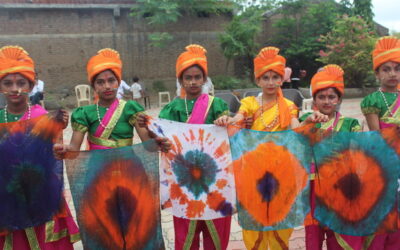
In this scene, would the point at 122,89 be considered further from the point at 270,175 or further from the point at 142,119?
the point at 270,175

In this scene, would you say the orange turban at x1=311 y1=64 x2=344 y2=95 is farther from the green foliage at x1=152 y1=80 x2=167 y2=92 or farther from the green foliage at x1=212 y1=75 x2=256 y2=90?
the green foliage at x1=152 y1=80 x2=167 y2=92

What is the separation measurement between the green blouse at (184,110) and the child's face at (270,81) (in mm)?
373

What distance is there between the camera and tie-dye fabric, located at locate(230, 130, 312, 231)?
104 inches

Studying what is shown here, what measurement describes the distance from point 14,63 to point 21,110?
1.18 feet

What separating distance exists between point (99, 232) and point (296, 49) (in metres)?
17.9

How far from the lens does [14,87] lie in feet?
8.35

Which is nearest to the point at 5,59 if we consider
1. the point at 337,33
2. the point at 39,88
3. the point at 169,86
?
the point at 39,88

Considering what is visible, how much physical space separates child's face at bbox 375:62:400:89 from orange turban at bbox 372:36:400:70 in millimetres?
42

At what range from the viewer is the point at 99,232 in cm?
250

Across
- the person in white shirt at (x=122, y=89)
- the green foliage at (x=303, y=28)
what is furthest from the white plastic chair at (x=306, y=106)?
the green foliage at (x=303, y=28)

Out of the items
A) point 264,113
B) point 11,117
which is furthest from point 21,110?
point 264,113

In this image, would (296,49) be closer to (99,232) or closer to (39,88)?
(39,88)

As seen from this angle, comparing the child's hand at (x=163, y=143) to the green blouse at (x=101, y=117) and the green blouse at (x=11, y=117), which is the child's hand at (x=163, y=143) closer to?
the green blouse at (x=101, y=117)

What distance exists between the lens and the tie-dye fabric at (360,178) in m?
2.63
